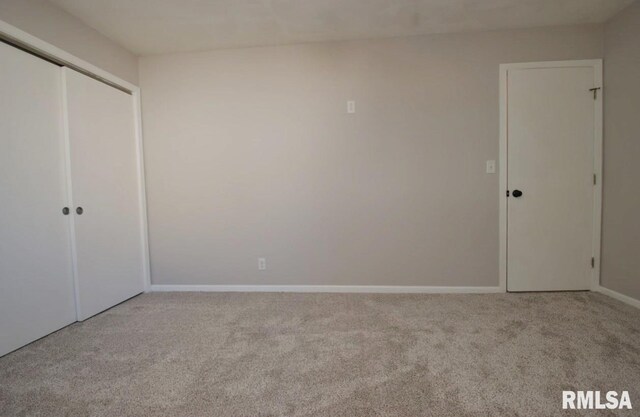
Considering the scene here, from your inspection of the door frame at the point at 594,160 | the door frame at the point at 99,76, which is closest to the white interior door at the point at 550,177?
the door frame at the point at 594,160

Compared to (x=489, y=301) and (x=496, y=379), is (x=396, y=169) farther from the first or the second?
(x=496, y=379)

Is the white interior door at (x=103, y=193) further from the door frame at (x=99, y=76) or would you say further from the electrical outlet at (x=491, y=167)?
the electrical outlet at (x=491, y=167)

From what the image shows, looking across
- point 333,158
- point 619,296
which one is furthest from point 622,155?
point 333,158

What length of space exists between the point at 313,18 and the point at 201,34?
1.03 metres

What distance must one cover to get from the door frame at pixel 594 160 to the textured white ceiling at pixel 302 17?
346mm

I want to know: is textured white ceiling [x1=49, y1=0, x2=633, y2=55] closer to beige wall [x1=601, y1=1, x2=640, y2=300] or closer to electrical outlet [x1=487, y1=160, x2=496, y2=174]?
beige wall [x1=601, y1=1, x2=640, y2=300]

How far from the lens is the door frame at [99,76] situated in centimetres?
176

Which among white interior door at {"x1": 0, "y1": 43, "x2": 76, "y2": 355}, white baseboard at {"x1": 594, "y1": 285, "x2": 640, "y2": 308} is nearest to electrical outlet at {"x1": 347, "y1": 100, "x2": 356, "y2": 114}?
white interior door at {"x1": 0, "y1": 43, "x2": 76, "y2": 355}

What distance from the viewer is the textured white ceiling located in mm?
2061

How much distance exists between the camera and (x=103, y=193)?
2373mm

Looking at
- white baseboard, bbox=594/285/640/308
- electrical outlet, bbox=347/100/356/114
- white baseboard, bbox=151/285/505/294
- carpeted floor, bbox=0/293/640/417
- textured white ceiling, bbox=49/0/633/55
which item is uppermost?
textured white ceiling, bbox=49/0/633/55

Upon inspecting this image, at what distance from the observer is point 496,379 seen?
140 cm

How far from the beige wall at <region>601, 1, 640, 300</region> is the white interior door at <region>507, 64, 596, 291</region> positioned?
0.11 metres

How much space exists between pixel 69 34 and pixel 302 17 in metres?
1.81
